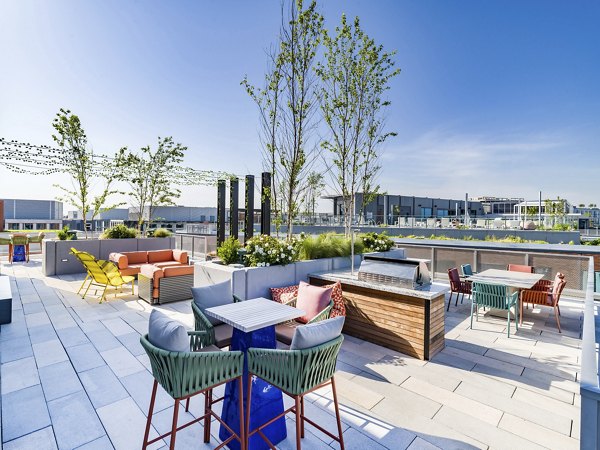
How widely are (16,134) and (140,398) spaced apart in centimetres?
1150

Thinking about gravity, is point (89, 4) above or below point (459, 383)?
above

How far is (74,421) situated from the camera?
2.58 meters

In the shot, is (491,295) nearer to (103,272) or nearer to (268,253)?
(268,253)

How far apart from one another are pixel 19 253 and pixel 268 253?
448 inches

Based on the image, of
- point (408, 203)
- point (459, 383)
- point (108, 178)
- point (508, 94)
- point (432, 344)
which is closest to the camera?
point (459, 383)

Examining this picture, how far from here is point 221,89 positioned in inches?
358

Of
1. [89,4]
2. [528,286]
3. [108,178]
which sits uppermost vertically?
[89,4]

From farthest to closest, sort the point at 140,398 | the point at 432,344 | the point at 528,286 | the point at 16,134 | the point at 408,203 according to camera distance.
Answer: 1. the point at 408,203
2. the point at 16,134
3. the point at 528,286
4. the point at 432,344
5. the point at 140,398

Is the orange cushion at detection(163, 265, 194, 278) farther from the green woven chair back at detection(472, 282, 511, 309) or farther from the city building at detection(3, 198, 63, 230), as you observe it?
the city building at detection(3, 198, 63, 230)

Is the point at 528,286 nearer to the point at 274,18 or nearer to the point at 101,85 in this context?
the point at 274,18

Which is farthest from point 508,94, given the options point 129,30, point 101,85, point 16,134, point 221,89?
point 16,134

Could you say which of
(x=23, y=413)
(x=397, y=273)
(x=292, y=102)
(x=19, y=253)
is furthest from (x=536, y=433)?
(x=19, y=253)

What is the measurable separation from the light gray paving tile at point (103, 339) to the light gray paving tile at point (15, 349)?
672 millimetres

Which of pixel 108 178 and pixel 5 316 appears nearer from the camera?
pixel 5 316
